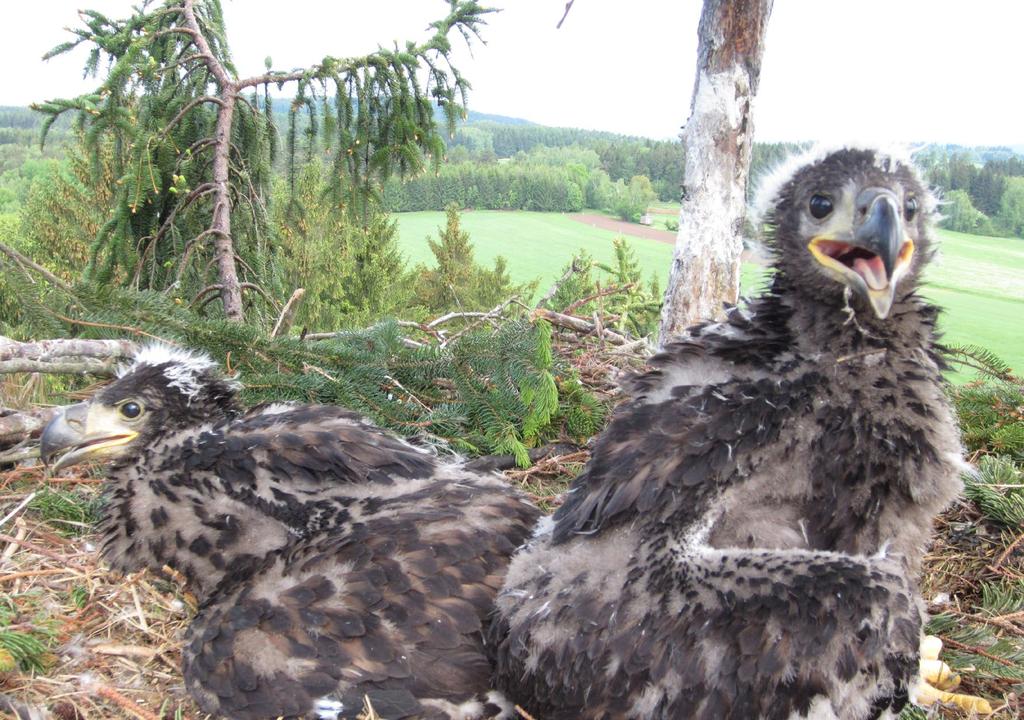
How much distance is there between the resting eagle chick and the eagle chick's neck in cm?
98

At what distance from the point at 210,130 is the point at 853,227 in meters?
4.65

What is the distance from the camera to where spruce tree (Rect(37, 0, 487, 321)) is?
4.55 m

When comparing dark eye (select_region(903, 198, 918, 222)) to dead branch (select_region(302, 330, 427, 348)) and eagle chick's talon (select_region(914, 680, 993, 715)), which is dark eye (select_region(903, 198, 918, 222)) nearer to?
eagle chick's talon (select_region(914, 680, 993, 715))

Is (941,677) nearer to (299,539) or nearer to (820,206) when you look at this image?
(820,206)

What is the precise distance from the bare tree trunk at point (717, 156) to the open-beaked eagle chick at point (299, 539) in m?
1.82

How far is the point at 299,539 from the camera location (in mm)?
2395

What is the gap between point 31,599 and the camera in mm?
2328

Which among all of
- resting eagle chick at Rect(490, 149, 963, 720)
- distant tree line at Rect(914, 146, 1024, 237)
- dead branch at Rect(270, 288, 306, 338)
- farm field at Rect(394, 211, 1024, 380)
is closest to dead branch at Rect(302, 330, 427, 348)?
dead branch at Rect(270, 288, 306, 338)

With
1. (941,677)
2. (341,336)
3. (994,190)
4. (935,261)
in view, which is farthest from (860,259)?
(994,190)

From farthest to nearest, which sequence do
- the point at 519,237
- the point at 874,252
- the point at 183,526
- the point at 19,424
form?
the point at 519,237
the point at 19,424
the point at 183,526
the point at 874,252

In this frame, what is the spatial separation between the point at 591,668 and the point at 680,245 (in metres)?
2.69

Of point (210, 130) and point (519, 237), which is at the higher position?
point (210, 130)

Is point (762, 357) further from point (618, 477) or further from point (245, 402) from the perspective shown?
point (245, 402)

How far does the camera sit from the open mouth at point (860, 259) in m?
1.73
